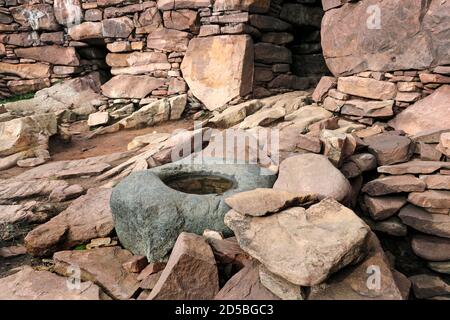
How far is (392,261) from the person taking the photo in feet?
12.4

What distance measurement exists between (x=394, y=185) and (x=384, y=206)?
28 centimetres

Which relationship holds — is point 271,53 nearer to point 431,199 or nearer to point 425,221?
point 431,199

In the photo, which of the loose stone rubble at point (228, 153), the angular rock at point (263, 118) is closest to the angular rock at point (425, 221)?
the loose stone rubble at point (228, 153)

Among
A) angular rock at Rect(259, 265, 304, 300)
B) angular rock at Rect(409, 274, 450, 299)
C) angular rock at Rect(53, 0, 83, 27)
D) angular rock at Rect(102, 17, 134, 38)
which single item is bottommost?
angular rock at Rect(409, 274, 450, 299)

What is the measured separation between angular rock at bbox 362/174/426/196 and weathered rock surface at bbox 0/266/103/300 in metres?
3.25

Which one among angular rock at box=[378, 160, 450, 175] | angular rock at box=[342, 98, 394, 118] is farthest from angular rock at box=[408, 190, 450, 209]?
angular rock at box=[342, 98, 394, 118]

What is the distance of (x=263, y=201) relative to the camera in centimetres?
271

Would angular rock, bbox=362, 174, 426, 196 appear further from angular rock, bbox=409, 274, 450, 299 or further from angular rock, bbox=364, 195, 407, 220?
angular rock, bbox=409, 274, 450, 299

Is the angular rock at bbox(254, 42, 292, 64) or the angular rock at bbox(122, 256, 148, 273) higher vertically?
the angular rock at bbox(254, 42, 292, 64)

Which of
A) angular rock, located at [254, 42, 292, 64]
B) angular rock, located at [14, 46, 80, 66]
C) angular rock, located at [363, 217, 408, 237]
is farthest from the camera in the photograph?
angular rock, located at [14, 46, 80, 66]

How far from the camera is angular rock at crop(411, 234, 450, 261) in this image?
3.62 m

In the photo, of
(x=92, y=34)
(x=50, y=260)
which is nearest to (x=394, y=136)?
(x=50, y=260)

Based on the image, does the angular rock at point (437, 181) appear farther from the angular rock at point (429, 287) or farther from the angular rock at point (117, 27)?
the angular rock at point (117, 27)

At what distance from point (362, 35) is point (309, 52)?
11.0ft
